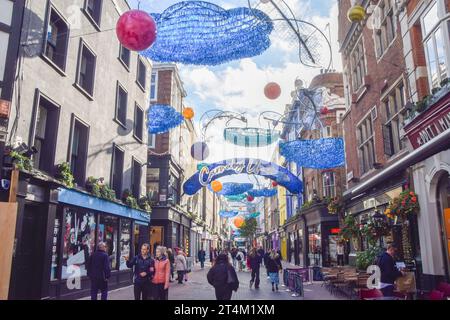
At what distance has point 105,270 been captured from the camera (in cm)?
941

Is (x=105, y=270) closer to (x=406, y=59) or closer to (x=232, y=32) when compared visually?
(x=232, y=32)

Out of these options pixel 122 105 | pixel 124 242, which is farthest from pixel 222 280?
pixel 122 105

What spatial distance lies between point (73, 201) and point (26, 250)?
2154mm

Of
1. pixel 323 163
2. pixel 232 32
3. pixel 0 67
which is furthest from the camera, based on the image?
pixel 323 163

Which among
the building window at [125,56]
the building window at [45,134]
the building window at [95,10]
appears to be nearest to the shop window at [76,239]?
the building window at [45,134]

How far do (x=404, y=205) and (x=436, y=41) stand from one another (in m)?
4.67

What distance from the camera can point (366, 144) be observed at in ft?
55.0

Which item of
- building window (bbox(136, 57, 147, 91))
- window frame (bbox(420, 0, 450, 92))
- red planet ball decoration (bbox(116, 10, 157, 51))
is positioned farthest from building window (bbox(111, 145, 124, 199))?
window frame (bbox(420, 0, 450, 92))

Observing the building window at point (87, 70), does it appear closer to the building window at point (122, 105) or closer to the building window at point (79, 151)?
the building window at point (79, 151)

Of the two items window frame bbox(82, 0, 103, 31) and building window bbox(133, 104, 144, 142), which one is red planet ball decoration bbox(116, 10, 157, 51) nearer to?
window frame bbox(82, 0, 103, 31)

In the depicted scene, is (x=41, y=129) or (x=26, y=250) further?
(x=41, y=129)

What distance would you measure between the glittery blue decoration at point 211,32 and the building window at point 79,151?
5.95m
